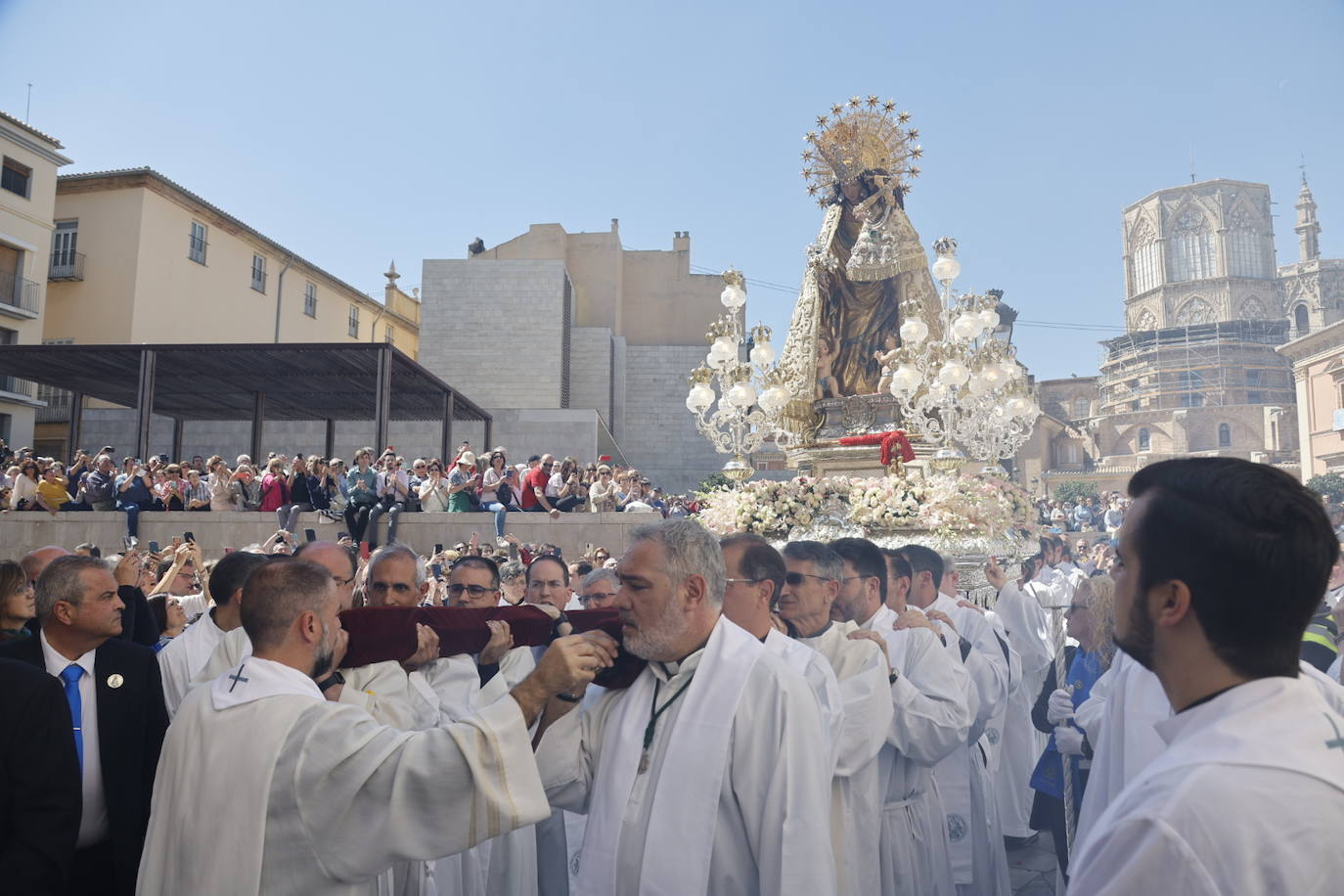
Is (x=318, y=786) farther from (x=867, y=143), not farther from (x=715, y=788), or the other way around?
(x=867, y=143)

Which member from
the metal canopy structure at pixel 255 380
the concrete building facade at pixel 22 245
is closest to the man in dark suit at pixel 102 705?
the metal canopy structure at pixel 255 380

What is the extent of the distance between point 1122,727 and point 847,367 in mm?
15112

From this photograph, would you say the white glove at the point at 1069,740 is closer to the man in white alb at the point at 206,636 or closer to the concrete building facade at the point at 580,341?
the man in white alb at the point at 206,636

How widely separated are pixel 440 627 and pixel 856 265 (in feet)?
48.6

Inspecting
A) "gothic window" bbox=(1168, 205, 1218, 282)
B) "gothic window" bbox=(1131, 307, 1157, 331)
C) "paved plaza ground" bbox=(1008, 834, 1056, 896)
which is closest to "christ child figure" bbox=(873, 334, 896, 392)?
"paved plaza ground" bbox=(1008, 834, 1056, 896)

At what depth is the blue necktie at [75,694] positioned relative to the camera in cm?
349

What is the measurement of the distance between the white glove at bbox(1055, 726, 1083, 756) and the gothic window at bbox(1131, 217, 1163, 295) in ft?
279

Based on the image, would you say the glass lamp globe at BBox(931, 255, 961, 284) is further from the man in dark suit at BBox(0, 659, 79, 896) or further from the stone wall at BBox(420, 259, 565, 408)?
the stone wall at BBox(420, 259, 565, 408)

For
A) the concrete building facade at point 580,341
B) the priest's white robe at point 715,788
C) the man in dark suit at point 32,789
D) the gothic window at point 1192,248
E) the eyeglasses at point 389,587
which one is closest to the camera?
the priest's white robe at point 715,788

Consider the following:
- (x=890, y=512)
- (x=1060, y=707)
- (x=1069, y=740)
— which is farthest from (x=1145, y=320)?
(x=1069, y=740)

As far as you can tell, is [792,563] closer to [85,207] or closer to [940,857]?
[940,857]

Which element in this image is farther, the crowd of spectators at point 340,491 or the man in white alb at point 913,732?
the crowd of spectators at point 340,491

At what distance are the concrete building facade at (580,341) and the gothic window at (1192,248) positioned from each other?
57849 mm

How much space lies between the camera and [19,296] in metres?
28.9
